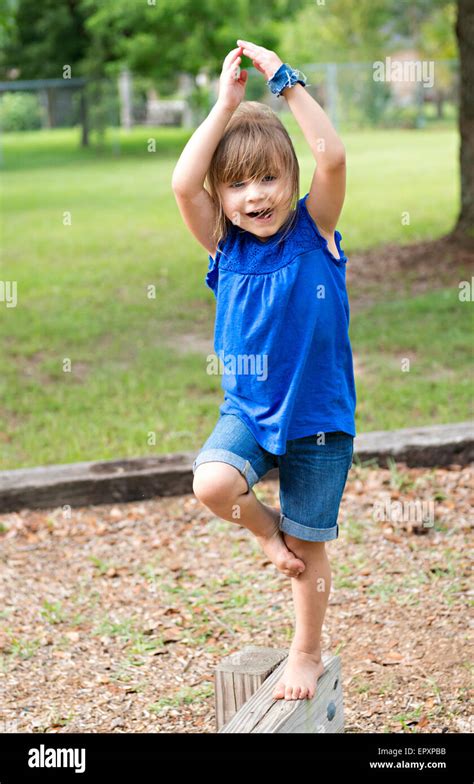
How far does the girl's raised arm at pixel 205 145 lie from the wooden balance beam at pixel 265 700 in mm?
1277

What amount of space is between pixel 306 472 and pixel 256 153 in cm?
85

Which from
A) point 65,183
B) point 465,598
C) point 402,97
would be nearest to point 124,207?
point 65,183

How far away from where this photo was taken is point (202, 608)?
3.90 meters

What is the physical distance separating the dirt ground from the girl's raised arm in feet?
5.21

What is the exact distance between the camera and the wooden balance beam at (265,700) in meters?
2.65

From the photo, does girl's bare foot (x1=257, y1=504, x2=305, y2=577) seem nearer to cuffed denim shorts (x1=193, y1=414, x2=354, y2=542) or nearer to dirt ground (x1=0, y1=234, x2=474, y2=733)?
cuffed denim shorts (x1=193, y1=414, x2=354, y2=542)

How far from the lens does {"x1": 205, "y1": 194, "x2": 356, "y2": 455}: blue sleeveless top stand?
262 cm

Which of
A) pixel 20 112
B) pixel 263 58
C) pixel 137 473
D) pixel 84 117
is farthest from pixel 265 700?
pixel 20 112

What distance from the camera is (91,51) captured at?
35.3m

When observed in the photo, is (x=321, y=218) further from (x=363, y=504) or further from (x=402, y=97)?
(x=402, y=97)

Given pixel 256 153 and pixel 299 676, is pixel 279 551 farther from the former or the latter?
pixel 256 153

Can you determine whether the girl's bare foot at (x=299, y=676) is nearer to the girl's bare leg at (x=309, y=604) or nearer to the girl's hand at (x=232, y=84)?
the girl's bare leg at (x=309, y=604)

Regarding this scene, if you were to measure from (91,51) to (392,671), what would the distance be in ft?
114

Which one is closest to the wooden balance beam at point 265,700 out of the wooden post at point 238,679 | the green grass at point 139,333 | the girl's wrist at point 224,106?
the wooden post at point 238,679
